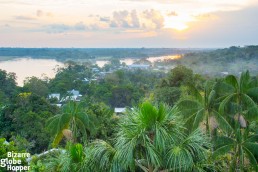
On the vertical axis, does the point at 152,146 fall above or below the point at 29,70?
above

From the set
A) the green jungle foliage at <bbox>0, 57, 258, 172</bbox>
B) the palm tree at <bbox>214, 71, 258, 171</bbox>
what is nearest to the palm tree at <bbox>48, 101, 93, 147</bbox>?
the green jungle foliage at <bbox>0, 57, 258, 172</bbox>

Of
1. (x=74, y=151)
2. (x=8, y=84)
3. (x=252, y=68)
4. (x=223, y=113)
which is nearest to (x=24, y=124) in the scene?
(x=223, y=113)

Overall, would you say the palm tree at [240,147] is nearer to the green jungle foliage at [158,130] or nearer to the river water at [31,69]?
the green jungle foliage at [158,130]

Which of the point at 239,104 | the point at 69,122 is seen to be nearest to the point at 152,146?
the point at 239,104

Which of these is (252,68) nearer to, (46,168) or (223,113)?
(223,113)

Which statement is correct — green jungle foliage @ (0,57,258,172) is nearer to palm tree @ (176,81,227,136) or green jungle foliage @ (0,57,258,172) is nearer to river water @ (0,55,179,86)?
palm tree @ (176,81,227,136)

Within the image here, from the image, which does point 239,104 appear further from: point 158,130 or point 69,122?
point 158,130

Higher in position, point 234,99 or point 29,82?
point 234,99
